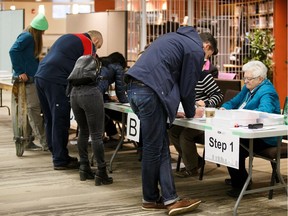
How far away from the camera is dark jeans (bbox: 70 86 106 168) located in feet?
15.7

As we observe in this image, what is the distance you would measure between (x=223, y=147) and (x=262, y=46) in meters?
6.89

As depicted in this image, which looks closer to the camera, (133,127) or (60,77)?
(133,127)

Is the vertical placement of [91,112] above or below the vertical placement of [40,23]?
below

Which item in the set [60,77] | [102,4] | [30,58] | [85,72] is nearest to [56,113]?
[60,77]

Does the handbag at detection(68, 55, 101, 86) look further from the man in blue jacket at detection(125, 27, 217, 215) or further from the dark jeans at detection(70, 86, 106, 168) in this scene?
the man in blue jacket at detection(125, 27, 217, 215)

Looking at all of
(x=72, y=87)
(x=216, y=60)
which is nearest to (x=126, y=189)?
(x=72, y=87)

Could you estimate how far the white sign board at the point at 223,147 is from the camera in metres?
3.85

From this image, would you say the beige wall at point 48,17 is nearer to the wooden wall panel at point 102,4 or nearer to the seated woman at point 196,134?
the wooden wall panel at point 102,4

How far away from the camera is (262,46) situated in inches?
414

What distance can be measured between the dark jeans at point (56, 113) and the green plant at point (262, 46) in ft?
18.4

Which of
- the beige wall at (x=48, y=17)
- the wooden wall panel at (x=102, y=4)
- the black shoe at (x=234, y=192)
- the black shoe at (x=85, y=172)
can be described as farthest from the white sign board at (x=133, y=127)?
the beige wall at (x=48, y=17)

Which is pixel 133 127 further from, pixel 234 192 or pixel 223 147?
pixel 223 147

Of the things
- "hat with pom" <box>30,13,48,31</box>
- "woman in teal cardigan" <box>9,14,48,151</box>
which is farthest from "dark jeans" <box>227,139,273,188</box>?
"hat with pom" <box>30,13,48,31</box>

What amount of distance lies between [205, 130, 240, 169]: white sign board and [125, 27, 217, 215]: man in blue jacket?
283 mm
